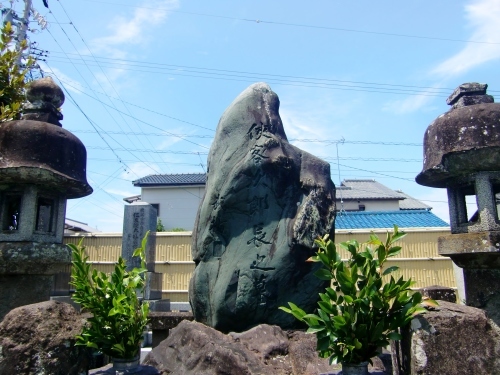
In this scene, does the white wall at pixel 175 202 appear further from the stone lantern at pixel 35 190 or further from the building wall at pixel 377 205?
the stone lantern at pixel 35 190

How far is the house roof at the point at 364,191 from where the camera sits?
2586cm

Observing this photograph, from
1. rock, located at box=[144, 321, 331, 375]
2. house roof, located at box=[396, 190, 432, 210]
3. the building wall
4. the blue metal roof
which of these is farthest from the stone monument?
house roof, located at box=[396, 190, 432, 210]

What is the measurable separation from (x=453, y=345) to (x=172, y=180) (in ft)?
85.3

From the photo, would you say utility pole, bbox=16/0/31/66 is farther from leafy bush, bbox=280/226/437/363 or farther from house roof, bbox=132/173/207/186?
leafy bush, bbox=280/226/437/363

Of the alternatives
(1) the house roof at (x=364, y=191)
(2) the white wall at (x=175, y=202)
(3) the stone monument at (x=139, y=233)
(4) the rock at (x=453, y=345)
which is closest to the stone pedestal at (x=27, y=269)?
(4) the rock at (x=453, y=345)

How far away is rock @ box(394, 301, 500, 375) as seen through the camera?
266 cm

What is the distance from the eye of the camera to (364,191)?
88.5 feet

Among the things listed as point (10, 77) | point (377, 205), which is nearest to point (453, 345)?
point (10, 77)

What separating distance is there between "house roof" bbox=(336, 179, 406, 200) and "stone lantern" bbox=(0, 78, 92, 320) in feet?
70.4

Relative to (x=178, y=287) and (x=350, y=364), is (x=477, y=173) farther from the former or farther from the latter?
(x=178, y=287)

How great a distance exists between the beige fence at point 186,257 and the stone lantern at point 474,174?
6.97 m

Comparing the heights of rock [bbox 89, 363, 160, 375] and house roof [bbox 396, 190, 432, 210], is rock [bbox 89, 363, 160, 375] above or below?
below

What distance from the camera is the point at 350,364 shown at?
283cm

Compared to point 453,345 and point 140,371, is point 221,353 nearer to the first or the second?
point 140,371
